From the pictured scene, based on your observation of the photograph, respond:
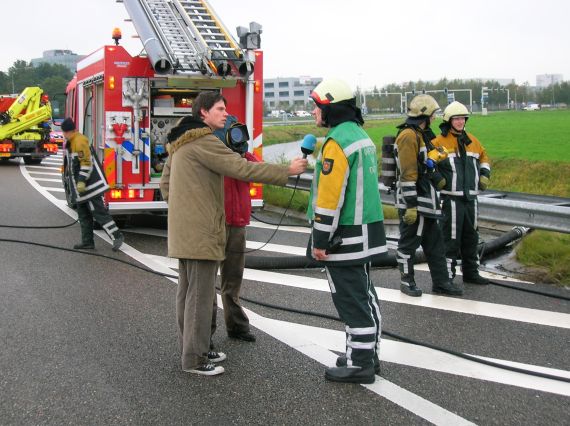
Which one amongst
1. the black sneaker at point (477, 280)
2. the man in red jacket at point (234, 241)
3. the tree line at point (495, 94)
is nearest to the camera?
the man in red jacket at point (234, 241)

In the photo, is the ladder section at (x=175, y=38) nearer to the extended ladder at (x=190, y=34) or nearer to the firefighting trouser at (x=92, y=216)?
the extended ladder at (x=190, y=34)

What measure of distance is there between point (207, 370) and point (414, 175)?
3137mm

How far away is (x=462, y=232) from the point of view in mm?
7758

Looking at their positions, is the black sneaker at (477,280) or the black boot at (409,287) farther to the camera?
the black sneaker at (477,280)

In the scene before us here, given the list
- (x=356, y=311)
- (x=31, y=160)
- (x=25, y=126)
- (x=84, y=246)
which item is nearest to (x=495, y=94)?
(x=31, y=160)

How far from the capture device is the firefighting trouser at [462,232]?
300 inches

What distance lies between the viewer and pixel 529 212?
Result: 8.09m

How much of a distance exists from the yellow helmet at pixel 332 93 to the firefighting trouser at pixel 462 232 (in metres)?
3.16

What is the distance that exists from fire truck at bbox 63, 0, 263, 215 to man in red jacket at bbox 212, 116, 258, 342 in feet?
16.1

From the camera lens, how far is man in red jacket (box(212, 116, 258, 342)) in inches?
213

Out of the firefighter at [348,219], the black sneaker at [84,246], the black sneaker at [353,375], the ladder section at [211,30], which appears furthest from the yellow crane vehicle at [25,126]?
the black sneaker at [353,375]

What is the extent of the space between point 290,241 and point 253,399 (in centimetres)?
612

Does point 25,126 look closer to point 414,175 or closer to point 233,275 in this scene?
point 414,175

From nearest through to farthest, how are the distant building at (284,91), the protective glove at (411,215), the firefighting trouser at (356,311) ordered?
1. the firefighting trouser at (356,311)
2. the protective glove at (411,215)
3. the distant building at (284,91)
